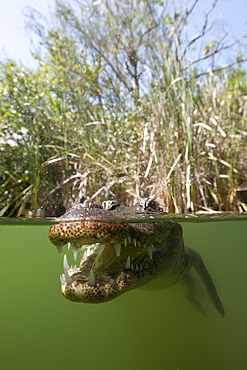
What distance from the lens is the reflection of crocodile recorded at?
2223 millimetres

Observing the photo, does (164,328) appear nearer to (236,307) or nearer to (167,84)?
(236,307)

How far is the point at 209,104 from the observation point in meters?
5.98

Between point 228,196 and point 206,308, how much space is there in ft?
7.36

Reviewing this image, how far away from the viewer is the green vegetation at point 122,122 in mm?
5352

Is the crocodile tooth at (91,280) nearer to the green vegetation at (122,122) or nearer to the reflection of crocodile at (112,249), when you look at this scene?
the reflection of crocodile at (112,249)

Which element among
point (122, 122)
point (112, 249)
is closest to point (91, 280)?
point (112, 249)

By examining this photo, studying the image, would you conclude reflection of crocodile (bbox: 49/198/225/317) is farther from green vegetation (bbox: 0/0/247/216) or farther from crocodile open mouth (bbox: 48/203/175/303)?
green vegetation (bbox: 0/0/247/216)

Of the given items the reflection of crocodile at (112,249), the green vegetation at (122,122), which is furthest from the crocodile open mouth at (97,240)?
the green vegetation at (122,122)

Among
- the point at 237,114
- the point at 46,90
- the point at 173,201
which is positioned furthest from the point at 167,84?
the point at 46,90

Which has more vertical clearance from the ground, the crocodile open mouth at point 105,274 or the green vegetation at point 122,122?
the green vegetation at point 122,122

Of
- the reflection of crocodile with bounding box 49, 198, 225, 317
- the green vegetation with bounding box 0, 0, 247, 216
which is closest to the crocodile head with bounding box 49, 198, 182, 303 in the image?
the reflection of crocodile with bounding box 49, 198, 225, 317

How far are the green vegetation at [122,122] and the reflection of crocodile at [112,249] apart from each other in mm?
1874

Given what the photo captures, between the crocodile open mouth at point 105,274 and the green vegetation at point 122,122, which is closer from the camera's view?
the crocodile open mouth at point 105,274

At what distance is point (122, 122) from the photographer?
6555 millimetres
